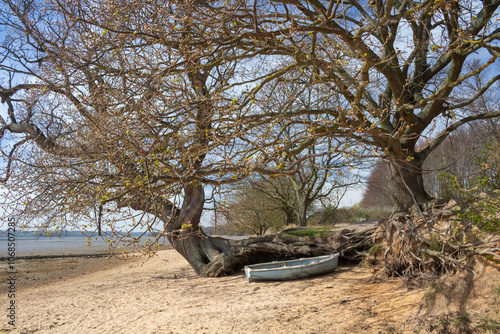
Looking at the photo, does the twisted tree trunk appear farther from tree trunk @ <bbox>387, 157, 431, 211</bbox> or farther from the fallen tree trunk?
tree trunk @ <bbox>387, 157, 431, 211</bbox>

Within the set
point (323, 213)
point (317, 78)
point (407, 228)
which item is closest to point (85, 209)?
point (317, 78)

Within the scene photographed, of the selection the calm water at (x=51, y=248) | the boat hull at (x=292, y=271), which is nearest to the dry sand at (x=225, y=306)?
the boat hull at (x=292, y=271)

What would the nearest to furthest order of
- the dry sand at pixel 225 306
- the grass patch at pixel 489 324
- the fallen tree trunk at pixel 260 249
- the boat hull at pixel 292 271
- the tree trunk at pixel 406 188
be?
1. the grass patch at pixel 489 324
2. the dry sand at pixel 225 306
3. the tree trunk at pixel 406 188
4. the boat hull at pixel 292 271
5. the fallen tree trunk at pixel 260 249

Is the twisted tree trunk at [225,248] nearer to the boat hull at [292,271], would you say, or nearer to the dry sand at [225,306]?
the dry sand at [225,306]

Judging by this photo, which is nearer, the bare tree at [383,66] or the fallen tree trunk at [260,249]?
the bare tree at [383,66]

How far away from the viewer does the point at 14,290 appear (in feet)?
37.3

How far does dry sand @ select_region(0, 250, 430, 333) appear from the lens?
563 cm

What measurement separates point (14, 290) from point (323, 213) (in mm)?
16298

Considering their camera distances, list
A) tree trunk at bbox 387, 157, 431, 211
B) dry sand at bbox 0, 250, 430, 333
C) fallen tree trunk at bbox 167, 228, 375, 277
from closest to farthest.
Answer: dry sand at bbox 0, 250, 430, 333, tree trunk at bbox 387, 157, 431, 211, fallen tree trunk at bbox 167, 228, 375, 277

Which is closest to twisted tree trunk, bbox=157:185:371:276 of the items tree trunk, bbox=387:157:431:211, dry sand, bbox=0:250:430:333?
dry sand, bbox=0:250:430:333

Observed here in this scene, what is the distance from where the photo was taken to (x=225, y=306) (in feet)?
23.0

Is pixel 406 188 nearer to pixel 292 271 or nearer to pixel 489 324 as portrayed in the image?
pixel 292 271

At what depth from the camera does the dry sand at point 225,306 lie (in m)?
5.63

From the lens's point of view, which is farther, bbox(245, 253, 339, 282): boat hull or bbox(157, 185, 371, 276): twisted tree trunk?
bbox(157, 185, 371, 276): twisted tree trunk
